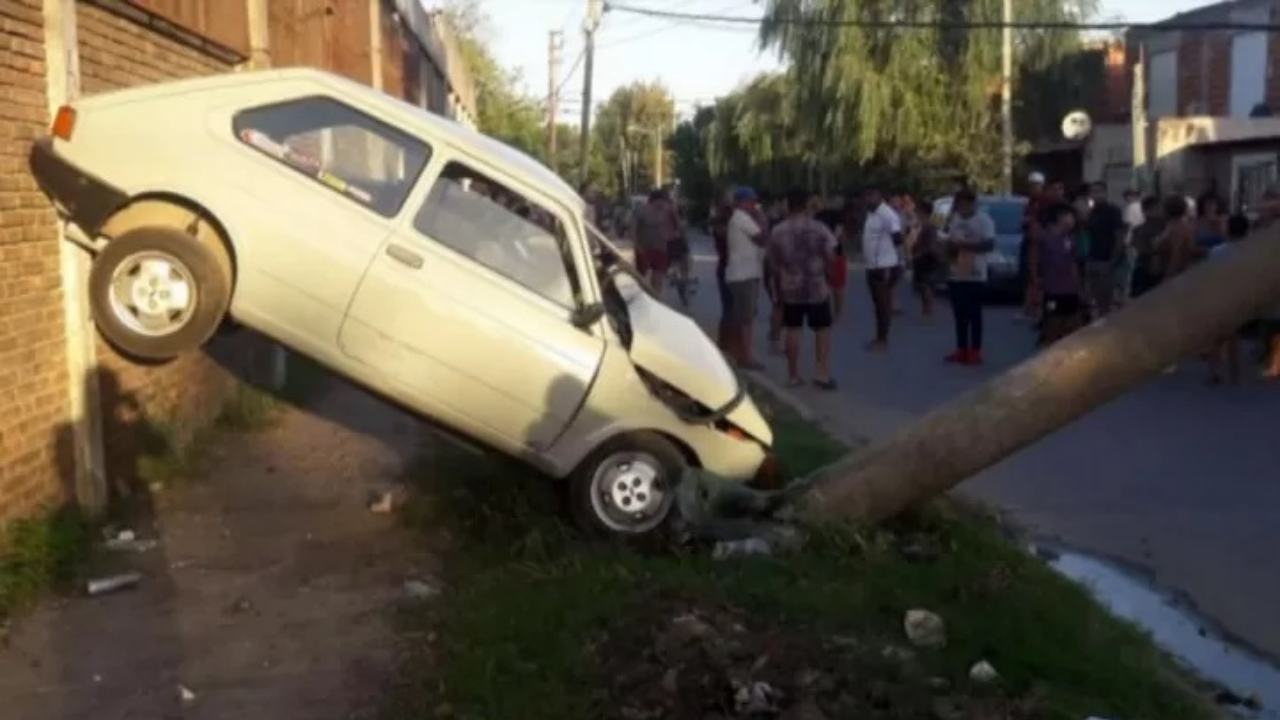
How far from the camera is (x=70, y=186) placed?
8.11 meters

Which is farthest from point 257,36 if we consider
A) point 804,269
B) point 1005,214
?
point 1005,214

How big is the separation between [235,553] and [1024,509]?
4.45 m

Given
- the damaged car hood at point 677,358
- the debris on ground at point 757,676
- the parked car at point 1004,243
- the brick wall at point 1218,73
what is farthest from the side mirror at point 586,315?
the brick wall at point 1218,73

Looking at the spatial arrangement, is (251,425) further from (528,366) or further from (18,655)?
(18,655)

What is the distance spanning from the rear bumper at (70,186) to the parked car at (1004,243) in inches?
682

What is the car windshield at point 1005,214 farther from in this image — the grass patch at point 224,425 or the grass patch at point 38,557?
the grass patch at point 38,557

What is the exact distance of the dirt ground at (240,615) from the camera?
245 inches

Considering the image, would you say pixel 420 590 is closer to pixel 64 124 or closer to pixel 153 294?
pixel 153 294

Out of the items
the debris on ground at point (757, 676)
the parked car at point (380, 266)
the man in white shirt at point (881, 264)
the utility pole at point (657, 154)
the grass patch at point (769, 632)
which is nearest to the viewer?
the debris on ground at point (757, 676)

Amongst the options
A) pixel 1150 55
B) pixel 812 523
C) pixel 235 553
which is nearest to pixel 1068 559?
pixel 812 523

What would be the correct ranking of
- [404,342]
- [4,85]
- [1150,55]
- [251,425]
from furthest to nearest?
1. [1150,55]
2. [251,425]
3. [404,342]
4. [4,85]

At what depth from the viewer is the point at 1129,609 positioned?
26.9ft

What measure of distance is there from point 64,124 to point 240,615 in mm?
2400

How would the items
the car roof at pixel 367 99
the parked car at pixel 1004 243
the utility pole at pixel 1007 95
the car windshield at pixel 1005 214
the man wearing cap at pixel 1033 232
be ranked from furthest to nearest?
1. the utility pole at pixel 1007 95
2. the car windshield at pixel 1005 214
3. the parked car at pixel 1004 243
4. the man wearing cap at pixel 1033 232
5. the car roof at pixel 367 99
